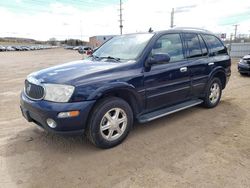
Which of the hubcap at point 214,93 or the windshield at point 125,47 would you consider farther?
the hubcap at point 214,93

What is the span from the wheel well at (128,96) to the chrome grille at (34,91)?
A: 35.4 inches

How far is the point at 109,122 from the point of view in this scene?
11.4 ft

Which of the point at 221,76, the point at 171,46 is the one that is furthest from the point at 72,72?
the point at 221,76

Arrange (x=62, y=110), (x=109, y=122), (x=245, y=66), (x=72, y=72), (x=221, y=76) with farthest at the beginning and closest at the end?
(x=245, y=66), (x=221, y=76), (x=109, y=122), (x=72, y=72), (x=62, y=110)

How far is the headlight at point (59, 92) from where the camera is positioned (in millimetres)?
3036

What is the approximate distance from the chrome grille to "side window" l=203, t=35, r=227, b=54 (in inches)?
148

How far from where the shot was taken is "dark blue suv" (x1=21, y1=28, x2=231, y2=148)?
3.09 m

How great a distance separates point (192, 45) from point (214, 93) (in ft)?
4.62

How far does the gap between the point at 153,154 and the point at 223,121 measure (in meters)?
2.04

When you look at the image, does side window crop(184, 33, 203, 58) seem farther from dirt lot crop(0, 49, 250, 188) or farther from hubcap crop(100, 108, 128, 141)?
hubcap crop(100, 108, 128, 141)

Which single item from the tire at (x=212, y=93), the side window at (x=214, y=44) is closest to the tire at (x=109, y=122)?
the tire at (x=212, y=93)

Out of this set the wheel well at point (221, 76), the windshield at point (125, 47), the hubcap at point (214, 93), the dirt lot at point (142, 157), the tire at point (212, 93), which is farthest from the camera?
the wheel well at point (221, 76)

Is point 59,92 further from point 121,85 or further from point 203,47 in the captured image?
point 203,47

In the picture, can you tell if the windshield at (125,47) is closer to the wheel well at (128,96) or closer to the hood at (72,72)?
the hood at (72,72)
